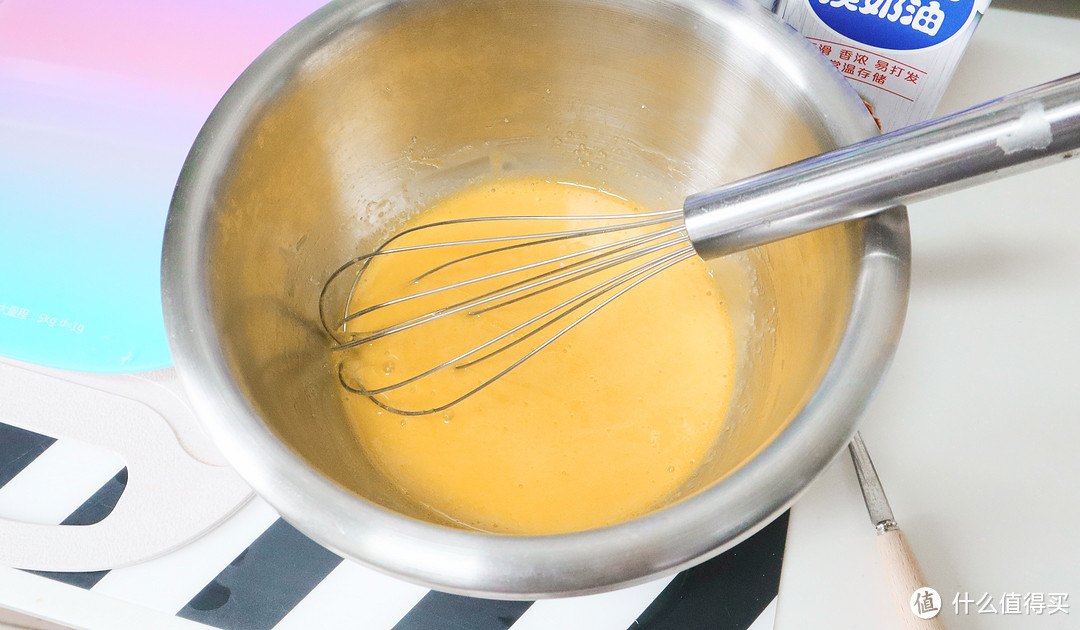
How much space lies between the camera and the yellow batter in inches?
25.1

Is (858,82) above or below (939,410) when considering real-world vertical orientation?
above

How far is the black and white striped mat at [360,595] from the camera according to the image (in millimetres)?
599

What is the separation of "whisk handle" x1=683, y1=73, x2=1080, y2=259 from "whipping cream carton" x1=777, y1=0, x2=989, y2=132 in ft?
0.73

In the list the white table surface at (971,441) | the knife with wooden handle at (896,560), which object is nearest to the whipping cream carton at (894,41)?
the white table surface at (971,441)

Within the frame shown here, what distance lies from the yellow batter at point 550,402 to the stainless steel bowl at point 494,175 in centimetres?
3

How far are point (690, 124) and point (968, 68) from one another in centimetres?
36

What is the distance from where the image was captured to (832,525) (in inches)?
24.1

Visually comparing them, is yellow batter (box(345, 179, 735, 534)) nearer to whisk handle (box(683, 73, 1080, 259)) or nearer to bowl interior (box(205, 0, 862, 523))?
bowl interior (box(205, 0, 862, 523))

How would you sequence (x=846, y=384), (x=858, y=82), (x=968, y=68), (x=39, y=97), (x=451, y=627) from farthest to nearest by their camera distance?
(x=39, y=97) < (x=968, y=68) < (x=858, y=82) < (x=451, y=627) < (x=846, y=384)

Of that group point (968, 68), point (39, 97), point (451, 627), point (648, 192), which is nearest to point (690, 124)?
point (648, 192)

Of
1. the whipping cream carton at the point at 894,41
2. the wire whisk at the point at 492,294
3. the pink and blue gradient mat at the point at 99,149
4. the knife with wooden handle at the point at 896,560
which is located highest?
the pink and blue gradient mat at the point at 99,149

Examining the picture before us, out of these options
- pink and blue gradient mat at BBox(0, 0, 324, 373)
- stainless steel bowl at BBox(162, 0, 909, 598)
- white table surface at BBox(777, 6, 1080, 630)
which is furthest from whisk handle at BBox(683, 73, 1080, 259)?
pink and blue gradient mat at BBox(0, 0, 324, 373)

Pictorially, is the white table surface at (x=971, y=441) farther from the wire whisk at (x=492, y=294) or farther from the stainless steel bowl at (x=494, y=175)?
the wire whisk at (x=492, y=294)

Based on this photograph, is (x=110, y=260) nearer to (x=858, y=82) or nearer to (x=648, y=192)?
(x=648, y=192)
